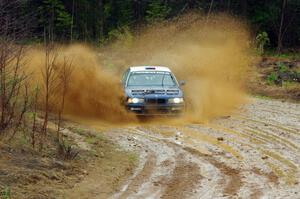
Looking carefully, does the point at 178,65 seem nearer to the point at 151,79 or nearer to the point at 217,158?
the point at 151,79

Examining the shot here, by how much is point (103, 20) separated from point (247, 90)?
32311 millimetres

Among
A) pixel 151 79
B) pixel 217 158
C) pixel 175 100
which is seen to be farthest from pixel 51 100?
pixel 217 158

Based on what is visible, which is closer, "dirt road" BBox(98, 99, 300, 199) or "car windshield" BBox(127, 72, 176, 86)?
"dirt road" BBox(98, 99, 300, 199)

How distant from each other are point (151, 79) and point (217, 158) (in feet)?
22.3

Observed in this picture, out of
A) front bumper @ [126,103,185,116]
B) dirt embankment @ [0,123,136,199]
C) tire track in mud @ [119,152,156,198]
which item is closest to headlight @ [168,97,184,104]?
front bumper @ [126,103,185,116]

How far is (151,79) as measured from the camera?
17.0 m

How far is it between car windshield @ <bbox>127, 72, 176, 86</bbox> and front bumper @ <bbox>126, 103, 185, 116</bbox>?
1408 millimetres

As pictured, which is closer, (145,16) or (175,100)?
(175,100)

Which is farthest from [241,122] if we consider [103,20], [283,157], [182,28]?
[103,20]

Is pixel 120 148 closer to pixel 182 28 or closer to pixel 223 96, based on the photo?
pixel 223 96

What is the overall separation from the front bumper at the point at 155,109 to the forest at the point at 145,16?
73.4 feet

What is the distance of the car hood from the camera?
1559 cm

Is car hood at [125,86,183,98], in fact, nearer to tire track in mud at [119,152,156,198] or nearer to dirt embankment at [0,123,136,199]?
dirt embankment at [0,123,136,199]

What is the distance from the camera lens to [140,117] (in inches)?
617
